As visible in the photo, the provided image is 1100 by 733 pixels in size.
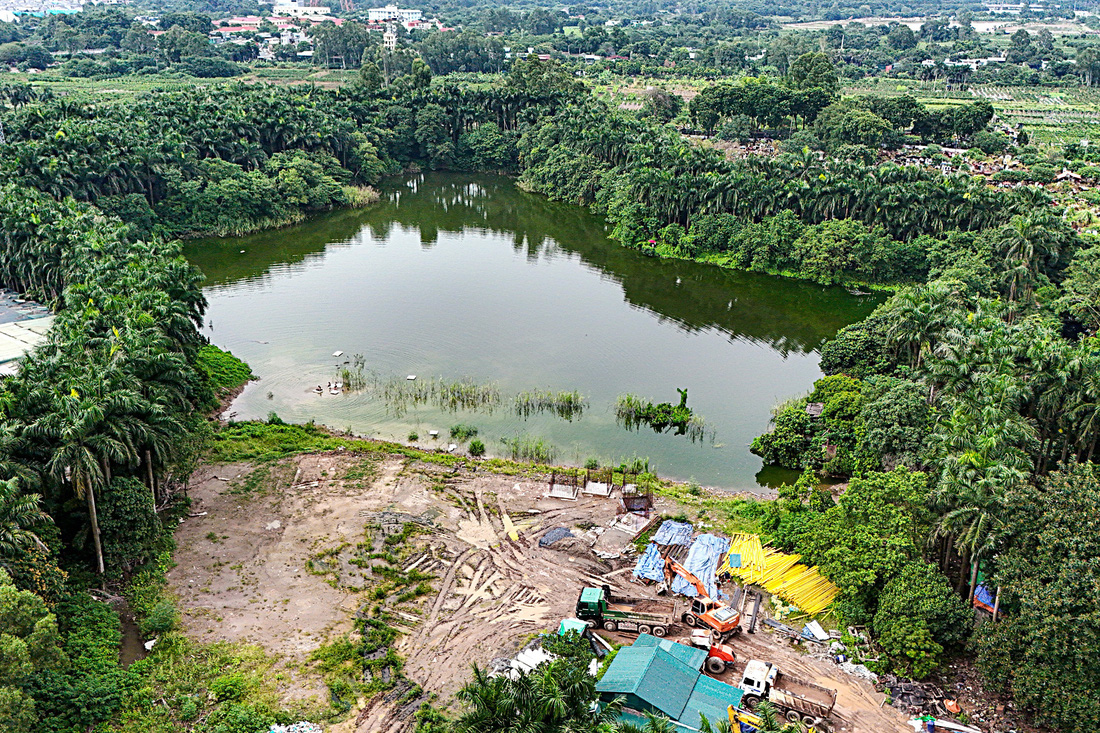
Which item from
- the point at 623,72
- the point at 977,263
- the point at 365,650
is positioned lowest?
the point at 365,650

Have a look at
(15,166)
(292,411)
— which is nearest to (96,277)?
(292,411)

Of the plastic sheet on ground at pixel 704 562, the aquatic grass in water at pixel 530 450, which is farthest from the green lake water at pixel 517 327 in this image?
the plastic sheet on ground at pixel 704 562

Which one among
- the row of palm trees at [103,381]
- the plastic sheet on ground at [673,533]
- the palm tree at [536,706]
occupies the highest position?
the row of palm trees at [103,381]

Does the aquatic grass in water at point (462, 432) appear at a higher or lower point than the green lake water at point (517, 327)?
lower

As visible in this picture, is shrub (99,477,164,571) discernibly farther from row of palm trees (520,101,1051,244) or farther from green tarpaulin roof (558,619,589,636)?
row of palm trees (520,101,1051,244)

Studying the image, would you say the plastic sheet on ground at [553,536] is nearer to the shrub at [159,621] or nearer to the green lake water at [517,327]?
the green lake water at [517,327]

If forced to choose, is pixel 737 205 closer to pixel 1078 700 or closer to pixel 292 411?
pixel 292 411
